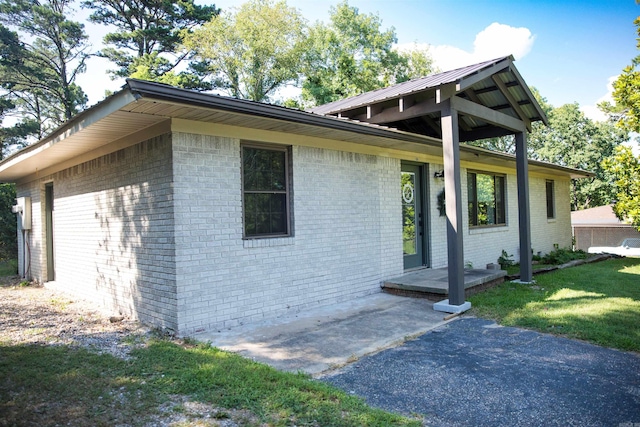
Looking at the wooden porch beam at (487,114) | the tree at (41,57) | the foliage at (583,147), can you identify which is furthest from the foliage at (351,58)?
the wooden porch beam at (487,114)

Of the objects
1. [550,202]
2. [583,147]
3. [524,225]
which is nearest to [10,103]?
[524,225]

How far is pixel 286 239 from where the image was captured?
250 inches

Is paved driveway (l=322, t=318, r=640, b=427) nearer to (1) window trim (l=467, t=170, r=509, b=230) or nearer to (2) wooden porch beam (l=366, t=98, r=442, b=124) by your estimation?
(2) wooden porch beam (l=366, t=98, r=442, b=124)

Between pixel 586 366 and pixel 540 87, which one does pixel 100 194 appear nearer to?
pixel 586 366

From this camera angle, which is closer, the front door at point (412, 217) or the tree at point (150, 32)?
the front door at point (412, 217)

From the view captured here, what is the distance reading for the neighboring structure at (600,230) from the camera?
20.1m

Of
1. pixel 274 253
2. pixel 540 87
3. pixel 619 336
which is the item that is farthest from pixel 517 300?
pixel 540 87

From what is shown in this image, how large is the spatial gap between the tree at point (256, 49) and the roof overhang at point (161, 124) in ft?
62.6

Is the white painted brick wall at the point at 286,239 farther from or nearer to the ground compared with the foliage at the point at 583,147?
nearer to the ground

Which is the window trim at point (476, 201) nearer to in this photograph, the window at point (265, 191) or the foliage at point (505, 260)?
the foliage at point (505, 260)

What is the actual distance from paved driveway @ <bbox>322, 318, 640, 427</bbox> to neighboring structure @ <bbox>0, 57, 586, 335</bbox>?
6.02 feet

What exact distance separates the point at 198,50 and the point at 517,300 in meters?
23.0

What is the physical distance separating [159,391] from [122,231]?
3468 millimetres

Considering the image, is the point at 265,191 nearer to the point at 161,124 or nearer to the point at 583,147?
the point at 161,124
